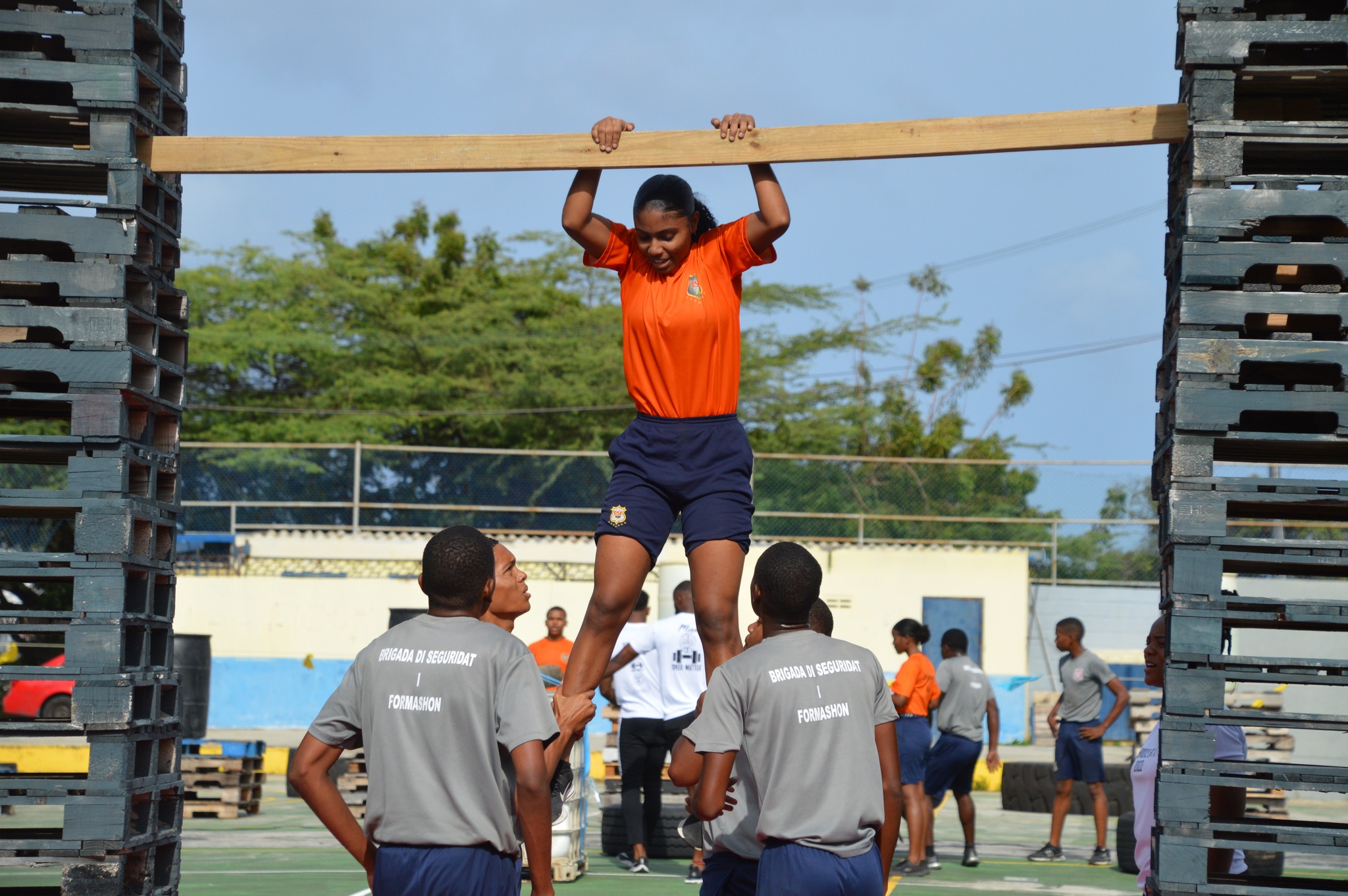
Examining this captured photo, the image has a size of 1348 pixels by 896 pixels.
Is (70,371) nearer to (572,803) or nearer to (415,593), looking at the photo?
(572,803)

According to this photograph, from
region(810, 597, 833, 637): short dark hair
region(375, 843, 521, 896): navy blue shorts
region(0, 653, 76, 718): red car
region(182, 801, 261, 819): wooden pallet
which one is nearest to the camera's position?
region(375, 843, 521, 896): navy blue shorts

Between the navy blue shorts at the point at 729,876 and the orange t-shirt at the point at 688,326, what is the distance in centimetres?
168

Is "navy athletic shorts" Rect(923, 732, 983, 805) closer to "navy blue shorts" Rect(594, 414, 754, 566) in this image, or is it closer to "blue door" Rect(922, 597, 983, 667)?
"navy blue shorts" Rect(594, 414, 754, 566)

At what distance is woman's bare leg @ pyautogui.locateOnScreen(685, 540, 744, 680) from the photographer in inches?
209

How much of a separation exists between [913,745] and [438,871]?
8.12 m

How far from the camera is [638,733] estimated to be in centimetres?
1150

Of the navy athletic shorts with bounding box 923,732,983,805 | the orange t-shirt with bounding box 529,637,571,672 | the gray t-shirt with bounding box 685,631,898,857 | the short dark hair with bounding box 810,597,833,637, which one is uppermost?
the short dark hair with bounding box 810,597,833,637

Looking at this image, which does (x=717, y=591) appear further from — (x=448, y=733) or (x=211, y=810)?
(x=211, y=810)

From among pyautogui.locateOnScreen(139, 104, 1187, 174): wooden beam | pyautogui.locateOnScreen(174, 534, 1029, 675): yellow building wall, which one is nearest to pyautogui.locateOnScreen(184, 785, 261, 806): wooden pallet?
pyautogui.locateOnScreen(174, 534, 1029, 675): yellow building wall

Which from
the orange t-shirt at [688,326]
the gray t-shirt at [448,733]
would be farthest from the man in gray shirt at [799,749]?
the orange t-shirt at [688,326]

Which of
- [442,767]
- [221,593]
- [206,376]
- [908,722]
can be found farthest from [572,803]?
[206,376]

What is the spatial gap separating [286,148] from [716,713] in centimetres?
300

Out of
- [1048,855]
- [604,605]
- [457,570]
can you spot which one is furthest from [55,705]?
[457,570]

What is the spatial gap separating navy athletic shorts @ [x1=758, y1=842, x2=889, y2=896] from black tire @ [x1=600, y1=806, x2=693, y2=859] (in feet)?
24.7
